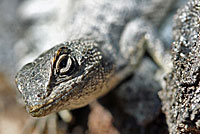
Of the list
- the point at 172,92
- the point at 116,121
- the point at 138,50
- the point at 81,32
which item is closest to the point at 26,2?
the point at 81,32

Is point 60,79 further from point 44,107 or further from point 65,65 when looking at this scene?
point 44,107

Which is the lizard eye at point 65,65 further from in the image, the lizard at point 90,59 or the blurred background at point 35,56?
the blurred background at point 35,56

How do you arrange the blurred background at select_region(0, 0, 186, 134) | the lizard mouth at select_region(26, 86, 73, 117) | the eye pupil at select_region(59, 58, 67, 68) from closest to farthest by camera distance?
the lizard mouth at select_region(26, 86, 73, 117)
the eye pupil at select_region(59, 58, 67, 68)
the blurred background at select_region(0, 0, 186, 134)

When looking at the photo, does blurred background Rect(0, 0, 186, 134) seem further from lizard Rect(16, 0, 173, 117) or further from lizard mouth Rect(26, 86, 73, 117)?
lizard mouth Rect(26, 86, 73, 117)

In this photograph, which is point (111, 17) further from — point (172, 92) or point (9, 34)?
point (9, 34)

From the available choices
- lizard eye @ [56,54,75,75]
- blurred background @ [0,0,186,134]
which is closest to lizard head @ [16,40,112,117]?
lizard eye @ [56,54,75,75]

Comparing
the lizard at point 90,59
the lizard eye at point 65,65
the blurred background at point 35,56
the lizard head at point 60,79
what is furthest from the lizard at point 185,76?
the lizard eye at point 65,65

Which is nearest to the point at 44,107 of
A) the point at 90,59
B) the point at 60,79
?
the point at 60,79
